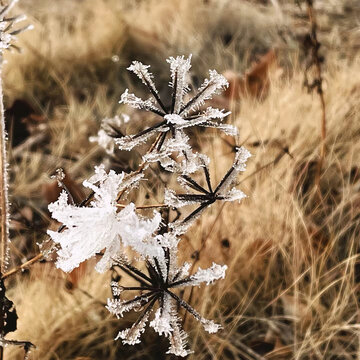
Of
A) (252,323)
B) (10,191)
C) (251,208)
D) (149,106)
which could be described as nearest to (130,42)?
(10,191)

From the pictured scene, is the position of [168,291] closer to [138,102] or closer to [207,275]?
[207,275]

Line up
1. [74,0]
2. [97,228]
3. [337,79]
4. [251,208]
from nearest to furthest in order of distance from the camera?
1. [97,228]
2. [251,208]
3. [337,79]
4. [74,0]

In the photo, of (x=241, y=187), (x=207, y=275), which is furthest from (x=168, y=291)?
(x=241, y=187)

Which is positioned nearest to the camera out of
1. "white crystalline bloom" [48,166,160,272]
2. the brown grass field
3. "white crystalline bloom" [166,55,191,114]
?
"white crystalline bloom" [48,166,160,272]

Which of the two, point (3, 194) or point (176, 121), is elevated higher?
point (176, 121)

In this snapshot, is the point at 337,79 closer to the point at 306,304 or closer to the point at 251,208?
the point at 251,208

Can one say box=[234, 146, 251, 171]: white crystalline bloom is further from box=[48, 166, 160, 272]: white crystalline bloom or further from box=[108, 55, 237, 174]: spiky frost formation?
box=[48, 166, 160, 272]: white crystalline bloom

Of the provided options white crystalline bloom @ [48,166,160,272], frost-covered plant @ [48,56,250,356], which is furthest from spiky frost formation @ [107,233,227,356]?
white crystalline bloom @ [48,166,160,272]

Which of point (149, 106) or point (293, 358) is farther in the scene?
point (293, 358)

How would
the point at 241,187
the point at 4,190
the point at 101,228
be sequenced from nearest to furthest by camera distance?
the point at 101,228 → the point at 4,190 → the point at 241,187
